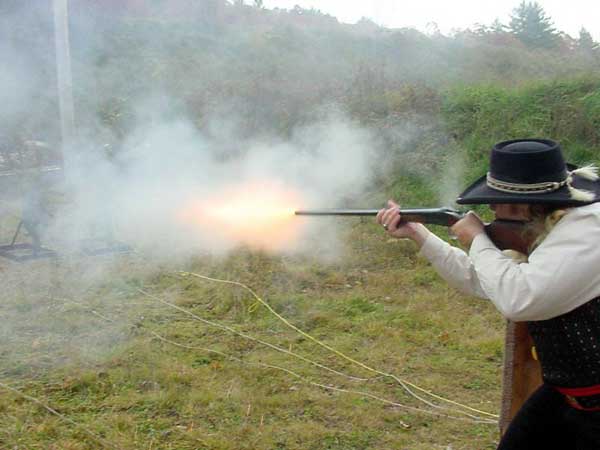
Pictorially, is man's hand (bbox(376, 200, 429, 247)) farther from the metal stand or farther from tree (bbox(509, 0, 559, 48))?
tree (bbox(509, 0, 559, 48))

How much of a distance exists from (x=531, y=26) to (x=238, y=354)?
1965cm

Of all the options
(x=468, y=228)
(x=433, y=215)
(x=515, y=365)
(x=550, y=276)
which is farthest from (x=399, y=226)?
(x=550, y=276)

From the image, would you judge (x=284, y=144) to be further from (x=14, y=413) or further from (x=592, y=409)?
(x=592, y=409)

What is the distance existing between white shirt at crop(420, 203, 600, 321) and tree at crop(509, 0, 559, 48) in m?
19.1

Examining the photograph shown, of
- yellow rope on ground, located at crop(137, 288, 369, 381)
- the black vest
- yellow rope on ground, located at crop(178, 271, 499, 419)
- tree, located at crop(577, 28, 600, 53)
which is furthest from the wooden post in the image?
tree, located at crop(577, 28, 600, 53)

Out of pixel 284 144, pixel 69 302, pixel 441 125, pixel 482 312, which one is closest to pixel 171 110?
pixel 284 144

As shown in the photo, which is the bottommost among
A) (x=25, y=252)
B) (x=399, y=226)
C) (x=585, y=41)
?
(x=25, y=252)

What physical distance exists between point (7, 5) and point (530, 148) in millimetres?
8696

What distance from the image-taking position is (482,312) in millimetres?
6297

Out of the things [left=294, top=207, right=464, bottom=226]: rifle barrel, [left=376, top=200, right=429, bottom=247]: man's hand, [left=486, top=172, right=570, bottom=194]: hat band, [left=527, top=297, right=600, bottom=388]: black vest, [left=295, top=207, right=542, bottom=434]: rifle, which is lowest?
[left=295, top=207, right=542, bottom=434]: rifle

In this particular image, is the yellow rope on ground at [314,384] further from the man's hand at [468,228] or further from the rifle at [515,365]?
the man's hand at [468,228]

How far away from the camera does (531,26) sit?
70.1ft

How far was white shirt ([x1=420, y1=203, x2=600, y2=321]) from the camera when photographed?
87.5 inches

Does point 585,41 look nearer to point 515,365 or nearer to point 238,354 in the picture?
point 238,354
